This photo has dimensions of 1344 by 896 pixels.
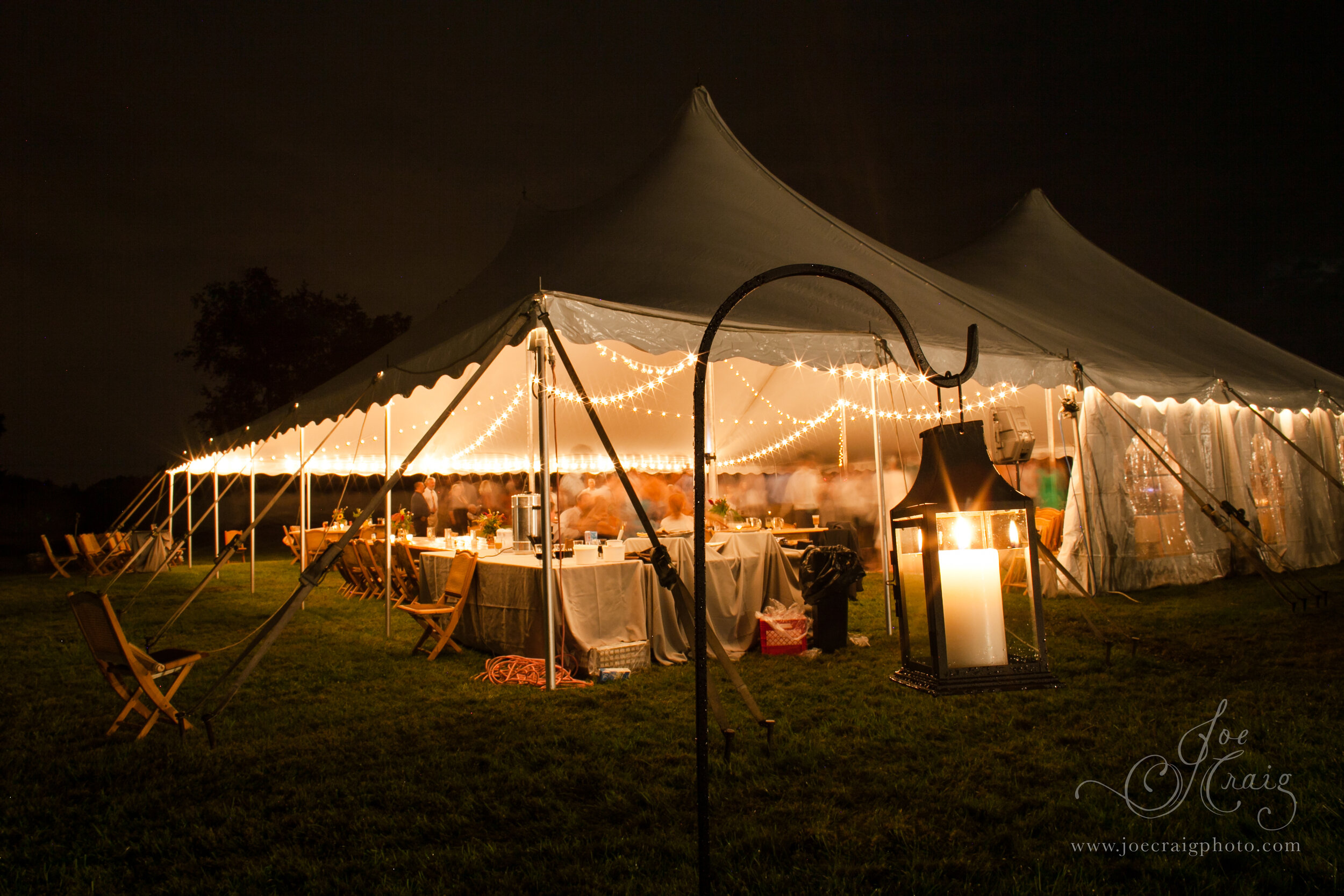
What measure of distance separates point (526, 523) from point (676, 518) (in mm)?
1703

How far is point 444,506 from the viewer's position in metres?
12.8

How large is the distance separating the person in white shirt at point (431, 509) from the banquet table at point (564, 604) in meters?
3.77

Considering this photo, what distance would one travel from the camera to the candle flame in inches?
46.5

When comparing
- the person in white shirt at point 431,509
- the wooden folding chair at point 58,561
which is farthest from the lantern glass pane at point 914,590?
the wooden folding chair at point 58,561

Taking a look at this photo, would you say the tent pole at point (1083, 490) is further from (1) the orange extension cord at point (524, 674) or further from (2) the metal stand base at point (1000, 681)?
(2) the metal stand base at point (1000, 681)

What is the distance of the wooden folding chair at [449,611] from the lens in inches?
206

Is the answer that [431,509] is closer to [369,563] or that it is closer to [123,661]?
[369,563]

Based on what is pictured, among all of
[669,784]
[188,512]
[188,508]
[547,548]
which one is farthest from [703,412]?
[188,512]

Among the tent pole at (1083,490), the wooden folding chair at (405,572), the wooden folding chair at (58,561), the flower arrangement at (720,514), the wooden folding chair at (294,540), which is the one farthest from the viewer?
the wooden folding chair at (294,540)

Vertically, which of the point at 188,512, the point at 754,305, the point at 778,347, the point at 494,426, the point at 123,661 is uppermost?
the point at 754,305

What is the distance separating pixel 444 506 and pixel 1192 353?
11.0 meters

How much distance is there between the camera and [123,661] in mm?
3504

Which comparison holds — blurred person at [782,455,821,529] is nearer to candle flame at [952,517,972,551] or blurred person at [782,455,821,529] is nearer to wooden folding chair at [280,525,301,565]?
wooden folding chair at [280,525,301,565]

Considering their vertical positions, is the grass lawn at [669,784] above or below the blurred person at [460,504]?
below
